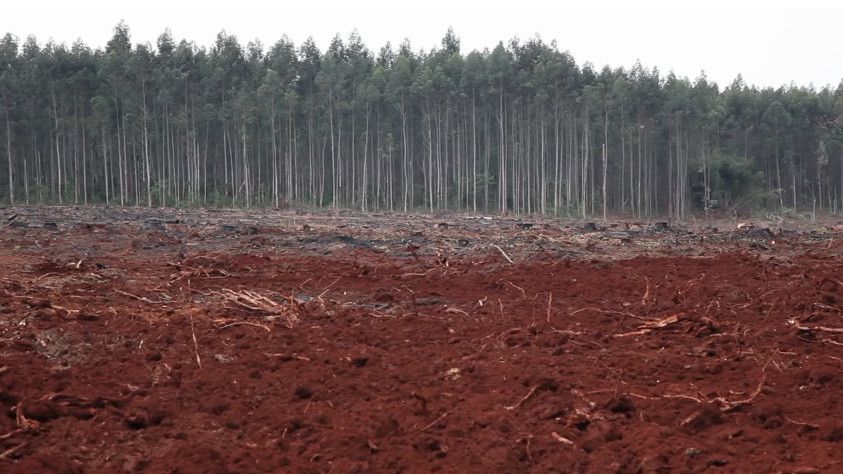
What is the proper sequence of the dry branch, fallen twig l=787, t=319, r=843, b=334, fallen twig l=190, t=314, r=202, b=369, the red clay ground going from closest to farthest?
the red clay ground → fallen twig l=190, t=314, r=202, b=369 → fallen twig l=787, t=319, r=843, b=334 → the dry branch

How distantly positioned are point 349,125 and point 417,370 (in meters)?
47.5

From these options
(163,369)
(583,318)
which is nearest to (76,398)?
(163,369)

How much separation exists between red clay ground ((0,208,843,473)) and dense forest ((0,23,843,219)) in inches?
1317

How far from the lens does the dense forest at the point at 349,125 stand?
4503 centimetres

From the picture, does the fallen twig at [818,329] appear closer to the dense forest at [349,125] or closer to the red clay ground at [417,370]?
the red clay ground at [417,370]

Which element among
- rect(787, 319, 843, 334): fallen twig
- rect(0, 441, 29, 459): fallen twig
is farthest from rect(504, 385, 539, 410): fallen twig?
rect(787, 319, 843, 334): fallen twig

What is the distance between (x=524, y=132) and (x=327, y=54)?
17.0 meters

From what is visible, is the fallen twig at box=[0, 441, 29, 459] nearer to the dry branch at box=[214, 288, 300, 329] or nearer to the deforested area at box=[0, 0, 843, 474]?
the deforested area at box=[0, 0, 843, 474]

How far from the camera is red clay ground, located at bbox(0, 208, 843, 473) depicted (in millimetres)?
3975

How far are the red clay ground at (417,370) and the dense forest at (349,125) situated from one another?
33457 millimetres

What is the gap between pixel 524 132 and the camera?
5094cm

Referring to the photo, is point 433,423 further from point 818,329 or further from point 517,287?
point 517,287

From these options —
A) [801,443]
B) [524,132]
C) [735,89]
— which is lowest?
[801,443]

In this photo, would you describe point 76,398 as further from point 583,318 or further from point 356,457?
point 583,318
